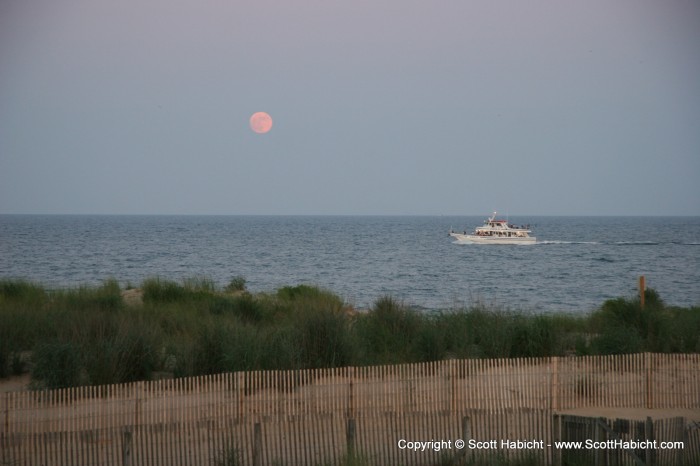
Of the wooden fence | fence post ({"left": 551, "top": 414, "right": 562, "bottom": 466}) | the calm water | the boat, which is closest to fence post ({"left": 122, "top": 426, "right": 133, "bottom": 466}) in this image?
the wooden fence

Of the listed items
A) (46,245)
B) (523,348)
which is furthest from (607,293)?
(46,245)

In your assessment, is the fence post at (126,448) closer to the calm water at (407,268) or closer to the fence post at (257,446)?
the fence post at (257,446)

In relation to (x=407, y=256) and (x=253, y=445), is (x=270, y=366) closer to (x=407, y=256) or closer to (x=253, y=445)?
(x=253, y=445)

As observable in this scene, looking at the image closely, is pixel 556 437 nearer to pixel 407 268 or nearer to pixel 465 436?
pixel 465 436

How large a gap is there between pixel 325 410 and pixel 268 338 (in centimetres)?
399

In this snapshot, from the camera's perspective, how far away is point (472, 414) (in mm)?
12305

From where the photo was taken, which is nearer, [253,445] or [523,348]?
[253,445]

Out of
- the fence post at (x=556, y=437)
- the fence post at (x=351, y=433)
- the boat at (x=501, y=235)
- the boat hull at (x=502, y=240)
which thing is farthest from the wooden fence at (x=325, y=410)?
the boat hull at (x=502, y=240)

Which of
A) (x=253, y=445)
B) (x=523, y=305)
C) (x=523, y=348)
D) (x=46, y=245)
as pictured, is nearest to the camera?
(x=253, y=445)

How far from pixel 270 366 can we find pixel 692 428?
746 cm

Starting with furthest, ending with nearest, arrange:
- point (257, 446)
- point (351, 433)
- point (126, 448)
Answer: point (351, 433) → point (257, 446) → point (126, 448)

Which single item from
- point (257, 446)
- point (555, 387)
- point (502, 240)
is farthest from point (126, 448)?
point (502, 240)

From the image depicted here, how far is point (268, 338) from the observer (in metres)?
16.3

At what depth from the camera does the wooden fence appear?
1076 centimetres
